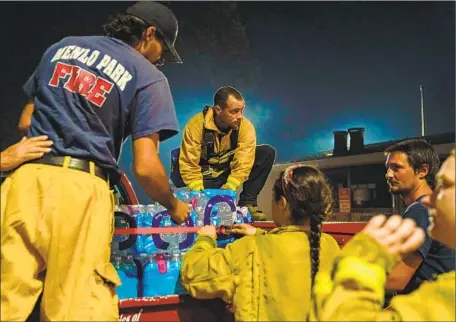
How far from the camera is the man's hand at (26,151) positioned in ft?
6.48

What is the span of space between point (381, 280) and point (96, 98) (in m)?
1.30

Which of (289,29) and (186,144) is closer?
(186,144)

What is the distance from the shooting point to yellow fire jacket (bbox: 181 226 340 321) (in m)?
2.15

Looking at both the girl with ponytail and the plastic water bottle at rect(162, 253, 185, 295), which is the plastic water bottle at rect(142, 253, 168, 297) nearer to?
the plastic water bottle at rect(162, 253, 185, 295)

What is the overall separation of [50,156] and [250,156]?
7.94ft

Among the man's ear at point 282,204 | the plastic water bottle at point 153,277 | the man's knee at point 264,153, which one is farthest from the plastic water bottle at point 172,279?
the man's knee at point 264,153

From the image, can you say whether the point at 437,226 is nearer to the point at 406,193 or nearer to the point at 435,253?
the point at 435,253

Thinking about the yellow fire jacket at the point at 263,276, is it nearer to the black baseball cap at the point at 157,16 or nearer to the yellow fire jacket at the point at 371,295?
the yellow fire jacket at the point at 371,295

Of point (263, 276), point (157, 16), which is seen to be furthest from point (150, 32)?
point (263, 276)

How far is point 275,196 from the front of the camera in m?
2.42

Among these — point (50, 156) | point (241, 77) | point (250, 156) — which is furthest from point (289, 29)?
point (50, 156)

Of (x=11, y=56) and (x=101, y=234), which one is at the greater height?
(x=11, y=56)

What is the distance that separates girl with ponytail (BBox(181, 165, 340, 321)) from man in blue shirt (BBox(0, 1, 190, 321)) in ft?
1.03

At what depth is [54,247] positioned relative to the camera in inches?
74.8
